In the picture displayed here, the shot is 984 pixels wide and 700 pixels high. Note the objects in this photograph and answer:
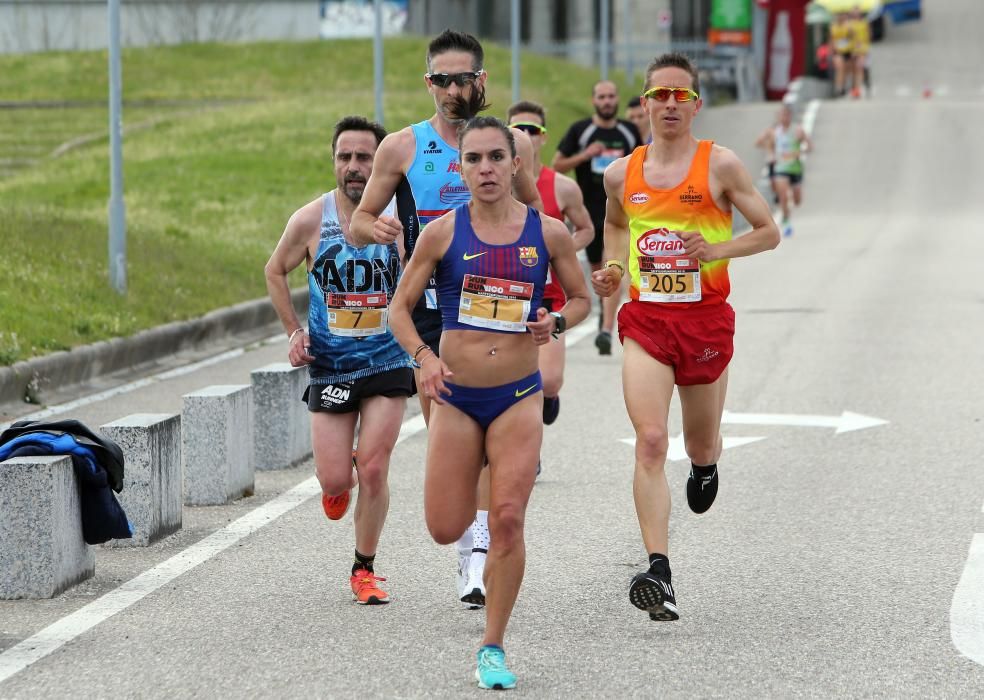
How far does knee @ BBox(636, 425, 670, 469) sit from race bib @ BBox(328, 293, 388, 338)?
1181 mm

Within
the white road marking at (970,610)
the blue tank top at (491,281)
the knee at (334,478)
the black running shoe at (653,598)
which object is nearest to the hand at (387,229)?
the blue tank top at (491,281)

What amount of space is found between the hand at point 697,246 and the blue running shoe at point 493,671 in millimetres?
2051

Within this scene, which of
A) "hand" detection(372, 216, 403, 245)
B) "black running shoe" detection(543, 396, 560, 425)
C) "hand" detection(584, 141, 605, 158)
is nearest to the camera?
"hand" detection(372, 216, 403, 245)

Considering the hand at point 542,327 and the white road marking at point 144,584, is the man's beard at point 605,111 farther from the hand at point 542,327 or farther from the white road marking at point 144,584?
the hand at point 542,327

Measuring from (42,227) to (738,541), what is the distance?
1275 cm

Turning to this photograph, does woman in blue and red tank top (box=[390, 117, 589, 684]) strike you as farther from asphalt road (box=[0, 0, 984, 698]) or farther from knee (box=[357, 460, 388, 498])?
knee (box=[357, 460, 388, 498])

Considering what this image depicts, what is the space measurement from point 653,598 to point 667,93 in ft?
6.90

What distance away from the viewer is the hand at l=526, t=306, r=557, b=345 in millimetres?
6344

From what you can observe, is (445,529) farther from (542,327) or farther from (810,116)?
(810,116)

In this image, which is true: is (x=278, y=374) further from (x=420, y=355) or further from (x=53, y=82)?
(x=53, y=82)

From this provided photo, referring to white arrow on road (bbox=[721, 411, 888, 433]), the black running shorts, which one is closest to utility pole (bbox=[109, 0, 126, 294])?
white arrow on road (bbox=[721, 411, 888, 433])

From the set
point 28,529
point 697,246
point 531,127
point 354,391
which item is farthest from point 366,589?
point 531,127

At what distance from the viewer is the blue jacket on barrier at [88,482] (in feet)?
25.2

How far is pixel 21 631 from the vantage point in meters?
6.90
